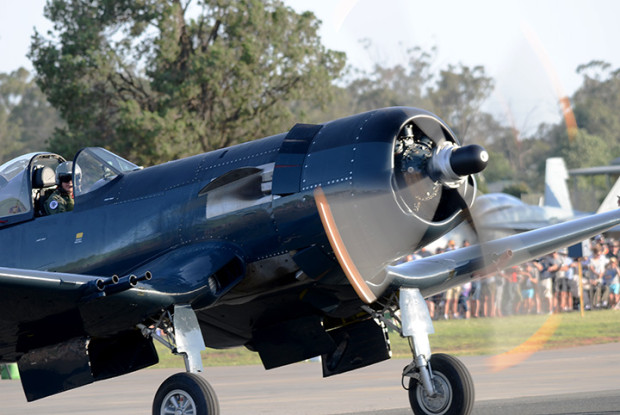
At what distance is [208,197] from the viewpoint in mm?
8578

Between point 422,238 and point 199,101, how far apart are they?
2351 cm

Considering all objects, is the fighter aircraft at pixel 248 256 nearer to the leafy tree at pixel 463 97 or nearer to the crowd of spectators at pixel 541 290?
the leafy tree at pixel 463 97

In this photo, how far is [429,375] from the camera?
8.47 meters

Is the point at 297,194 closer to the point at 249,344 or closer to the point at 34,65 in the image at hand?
the point at 249,344

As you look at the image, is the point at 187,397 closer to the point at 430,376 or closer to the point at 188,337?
the point at 188,337

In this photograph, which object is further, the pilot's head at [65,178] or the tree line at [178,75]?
the tree line at [178,75]

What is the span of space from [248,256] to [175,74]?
23.1 metres

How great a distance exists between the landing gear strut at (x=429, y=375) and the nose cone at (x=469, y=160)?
5.20 feet

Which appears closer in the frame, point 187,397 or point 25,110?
point 187,397

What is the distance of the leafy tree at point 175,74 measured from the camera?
1168 inches

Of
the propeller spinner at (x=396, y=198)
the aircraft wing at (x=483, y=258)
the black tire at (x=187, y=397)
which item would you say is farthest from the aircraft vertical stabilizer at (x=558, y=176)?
the black tire at (x=187, y=397)

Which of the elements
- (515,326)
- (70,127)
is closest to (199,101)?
(70,127)

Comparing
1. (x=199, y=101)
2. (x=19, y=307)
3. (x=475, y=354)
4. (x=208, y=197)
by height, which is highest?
(x=199, y=101)

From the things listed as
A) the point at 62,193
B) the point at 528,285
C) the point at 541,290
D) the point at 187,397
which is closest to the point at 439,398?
the point at 187,397
